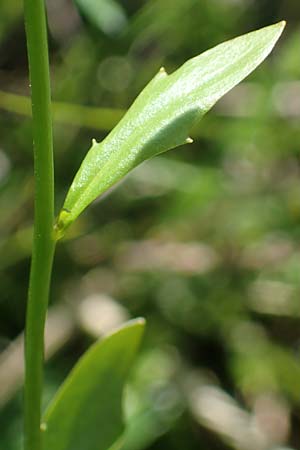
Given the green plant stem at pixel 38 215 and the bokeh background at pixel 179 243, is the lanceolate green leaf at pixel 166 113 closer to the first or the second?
the green plant stem at pixel 38 215

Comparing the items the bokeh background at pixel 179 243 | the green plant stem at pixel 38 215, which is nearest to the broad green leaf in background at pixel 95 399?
the green plant stem at pixel 38 215

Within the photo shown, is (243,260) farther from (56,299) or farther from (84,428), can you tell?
(84,428)

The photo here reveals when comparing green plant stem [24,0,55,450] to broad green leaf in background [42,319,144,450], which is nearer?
green plant stem [24,0,55,450]

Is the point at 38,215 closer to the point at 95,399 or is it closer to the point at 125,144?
the point at 125,144

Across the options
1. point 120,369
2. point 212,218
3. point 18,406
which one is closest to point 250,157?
point 212,218

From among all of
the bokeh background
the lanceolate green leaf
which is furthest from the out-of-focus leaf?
the lanceolate green leaf

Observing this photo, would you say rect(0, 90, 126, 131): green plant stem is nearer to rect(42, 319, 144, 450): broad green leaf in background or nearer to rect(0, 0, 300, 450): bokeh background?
rect(0, 0, 300, 450): bokeh background
